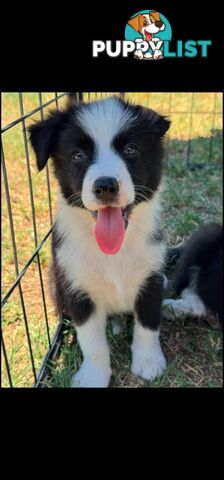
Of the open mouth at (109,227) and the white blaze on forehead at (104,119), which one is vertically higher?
the white blaze on forehead at (104,119)

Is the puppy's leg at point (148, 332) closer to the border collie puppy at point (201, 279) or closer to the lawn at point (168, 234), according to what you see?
the lawn at point (168, 234)

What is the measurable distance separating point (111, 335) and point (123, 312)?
0.15 metres

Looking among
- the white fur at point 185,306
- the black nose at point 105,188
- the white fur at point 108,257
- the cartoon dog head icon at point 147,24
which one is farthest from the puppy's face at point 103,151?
the white fur at point 185,306

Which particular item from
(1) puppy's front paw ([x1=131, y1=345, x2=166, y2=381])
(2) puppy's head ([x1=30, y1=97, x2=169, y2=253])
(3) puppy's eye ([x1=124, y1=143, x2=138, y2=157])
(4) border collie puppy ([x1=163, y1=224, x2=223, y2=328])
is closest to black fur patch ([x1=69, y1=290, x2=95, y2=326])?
(1) puppy's front paw ([x1=131, y1=345, x2=166, y2=381])

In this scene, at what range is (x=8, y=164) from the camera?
4.14m

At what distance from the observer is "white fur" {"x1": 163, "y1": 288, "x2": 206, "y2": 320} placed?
2.42 meters

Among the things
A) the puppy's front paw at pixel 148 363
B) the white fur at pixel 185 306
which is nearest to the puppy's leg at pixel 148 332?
the puppy's front paw at pixel 148 363

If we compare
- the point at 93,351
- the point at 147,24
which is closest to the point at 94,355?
the point at 93,351

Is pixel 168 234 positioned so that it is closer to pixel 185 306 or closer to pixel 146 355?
pixel 185 306

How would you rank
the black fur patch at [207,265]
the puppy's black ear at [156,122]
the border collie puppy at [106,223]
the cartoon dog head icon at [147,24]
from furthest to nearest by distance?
the black fur patch at [207,265]
the puppy's black ear at [156,122]
the border collie puppy at [106,223]
the cartoon dog head icon at [147,24]

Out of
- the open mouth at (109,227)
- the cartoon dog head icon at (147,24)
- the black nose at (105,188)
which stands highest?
the cartoon dog head icon at (147,24)

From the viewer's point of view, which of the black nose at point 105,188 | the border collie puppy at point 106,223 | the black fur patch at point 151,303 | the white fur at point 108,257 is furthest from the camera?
the black fur patch at point 151,303

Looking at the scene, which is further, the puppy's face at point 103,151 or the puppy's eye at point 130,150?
the puppy's eye at point 130,150

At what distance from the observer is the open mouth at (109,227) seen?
1.80 metres
